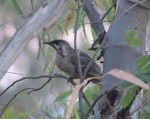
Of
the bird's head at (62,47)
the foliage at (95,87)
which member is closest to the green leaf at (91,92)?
the foliage at (95,87)

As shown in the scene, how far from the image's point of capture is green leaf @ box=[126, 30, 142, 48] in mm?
1060

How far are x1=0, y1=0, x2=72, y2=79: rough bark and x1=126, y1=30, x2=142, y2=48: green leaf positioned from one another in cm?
16

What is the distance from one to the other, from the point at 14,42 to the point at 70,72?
1129 millimetres

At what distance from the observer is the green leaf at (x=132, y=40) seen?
1060mm

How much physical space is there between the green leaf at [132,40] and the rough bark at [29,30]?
6.5 inches

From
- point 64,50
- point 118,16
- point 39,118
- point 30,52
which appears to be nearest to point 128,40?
point 118,16

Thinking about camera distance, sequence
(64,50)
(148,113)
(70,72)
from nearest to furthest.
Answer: (148,113), (70,72), (64,50)

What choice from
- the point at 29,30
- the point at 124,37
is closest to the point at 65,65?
the point at 124,37

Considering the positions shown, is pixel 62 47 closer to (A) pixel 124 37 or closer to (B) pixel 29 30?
(A) pixel 124 37

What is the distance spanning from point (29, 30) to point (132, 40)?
26 centimetres

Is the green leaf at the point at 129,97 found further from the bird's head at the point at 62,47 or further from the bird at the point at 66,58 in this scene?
the bird's head at the point at 62,47

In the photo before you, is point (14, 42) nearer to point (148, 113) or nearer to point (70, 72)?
point (148, 113)

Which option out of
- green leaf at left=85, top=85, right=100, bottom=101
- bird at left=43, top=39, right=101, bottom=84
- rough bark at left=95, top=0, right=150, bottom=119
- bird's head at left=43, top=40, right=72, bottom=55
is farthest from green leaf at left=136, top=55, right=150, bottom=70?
bird's head at left=43, top=40, right=72, bottom=55

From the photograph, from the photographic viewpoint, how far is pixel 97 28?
1.26 metres
